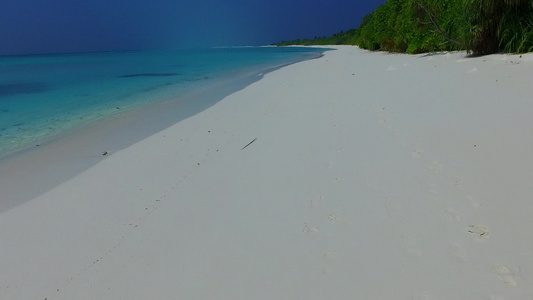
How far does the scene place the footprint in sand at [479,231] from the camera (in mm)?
2389

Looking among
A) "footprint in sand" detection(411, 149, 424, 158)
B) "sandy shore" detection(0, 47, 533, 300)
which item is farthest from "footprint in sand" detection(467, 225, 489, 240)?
"footprint in sand" detection(411, 149, 424, 158)

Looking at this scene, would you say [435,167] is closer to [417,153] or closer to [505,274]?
[417,153]

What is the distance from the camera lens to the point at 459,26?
1521 centimetres

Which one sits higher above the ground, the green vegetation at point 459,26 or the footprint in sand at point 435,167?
the green vegetation at point 459,26

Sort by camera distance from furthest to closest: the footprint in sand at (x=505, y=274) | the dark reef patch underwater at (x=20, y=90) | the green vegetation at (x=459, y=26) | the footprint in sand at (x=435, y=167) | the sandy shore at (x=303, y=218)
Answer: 1. the dark reef patch underwater at (x=20, y=90)
2. the green vegetation at (x=459, y=26)
3. the footprint in sand at (x=435, y=167)
4. the sandy shore at (x=303, y=218)
5. the footprint in sand at (x=505, y=274)

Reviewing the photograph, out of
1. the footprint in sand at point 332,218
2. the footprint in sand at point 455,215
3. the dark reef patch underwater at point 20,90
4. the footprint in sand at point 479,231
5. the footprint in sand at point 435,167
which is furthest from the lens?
the dark reef patch underwater at point 20,90

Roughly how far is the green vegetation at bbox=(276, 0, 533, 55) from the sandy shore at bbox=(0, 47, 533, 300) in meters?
8.23

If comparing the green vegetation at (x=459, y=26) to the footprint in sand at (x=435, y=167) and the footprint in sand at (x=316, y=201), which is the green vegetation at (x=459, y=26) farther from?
the footprint in sand at (x=316, y=201)

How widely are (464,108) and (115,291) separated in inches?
240

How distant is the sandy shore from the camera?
7.22 feet

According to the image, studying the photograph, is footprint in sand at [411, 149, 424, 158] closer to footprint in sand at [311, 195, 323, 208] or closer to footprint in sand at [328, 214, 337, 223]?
footprint in sand at [311, 195, 323, 208]

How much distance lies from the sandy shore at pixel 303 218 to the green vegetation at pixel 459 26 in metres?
8.23

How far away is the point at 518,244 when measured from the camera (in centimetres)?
226

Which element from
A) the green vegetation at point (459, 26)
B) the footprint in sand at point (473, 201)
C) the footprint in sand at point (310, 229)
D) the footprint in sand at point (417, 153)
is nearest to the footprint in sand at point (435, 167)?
the footprint in sand at point (417, 153)
